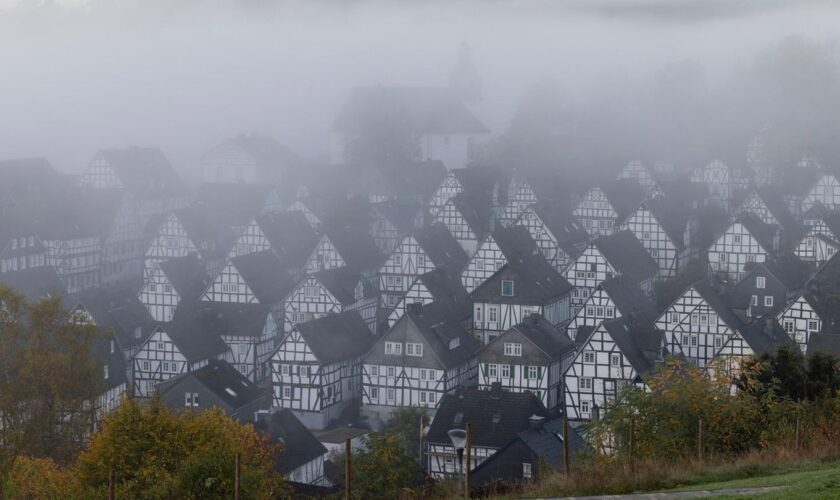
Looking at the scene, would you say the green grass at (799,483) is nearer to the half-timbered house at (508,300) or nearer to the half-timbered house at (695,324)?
the half-timbered house at (695,324)

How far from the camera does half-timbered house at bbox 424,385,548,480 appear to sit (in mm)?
40594

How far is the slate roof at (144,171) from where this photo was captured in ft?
281

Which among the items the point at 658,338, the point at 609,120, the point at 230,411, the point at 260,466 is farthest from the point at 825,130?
the point at 260,466

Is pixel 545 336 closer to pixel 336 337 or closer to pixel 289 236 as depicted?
pixel 336 337

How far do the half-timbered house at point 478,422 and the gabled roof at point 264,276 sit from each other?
18.3 m

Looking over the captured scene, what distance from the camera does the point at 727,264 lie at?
219 ft

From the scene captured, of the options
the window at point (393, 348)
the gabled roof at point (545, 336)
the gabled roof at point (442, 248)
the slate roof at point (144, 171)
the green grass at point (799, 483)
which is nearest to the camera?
the green grass at point (799, 483)

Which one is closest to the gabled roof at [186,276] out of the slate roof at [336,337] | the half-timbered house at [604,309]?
the slate roof at [336,337]

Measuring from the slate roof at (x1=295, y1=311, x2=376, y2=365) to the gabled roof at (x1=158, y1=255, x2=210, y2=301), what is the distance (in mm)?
9980

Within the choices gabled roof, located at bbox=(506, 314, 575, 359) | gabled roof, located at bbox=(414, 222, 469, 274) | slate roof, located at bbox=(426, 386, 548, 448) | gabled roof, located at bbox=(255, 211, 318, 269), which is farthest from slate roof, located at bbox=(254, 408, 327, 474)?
gabled roof, located at bbox=(255, 211, 318, 269)

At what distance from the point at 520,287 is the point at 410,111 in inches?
2127

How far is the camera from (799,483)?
1970cm

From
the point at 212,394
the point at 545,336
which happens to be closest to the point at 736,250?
the point at 545,336

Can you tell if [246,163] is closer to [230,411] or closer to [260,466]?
[230,411]
